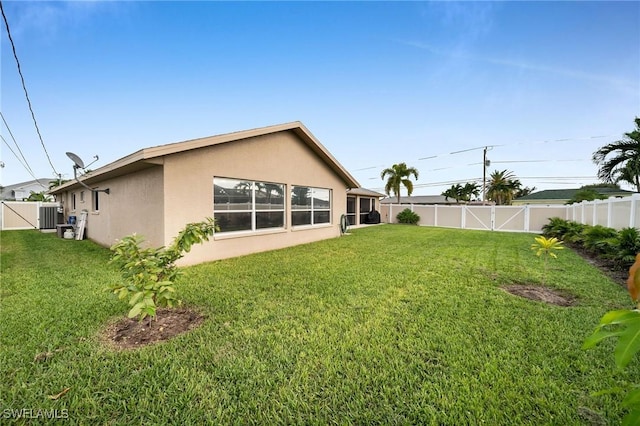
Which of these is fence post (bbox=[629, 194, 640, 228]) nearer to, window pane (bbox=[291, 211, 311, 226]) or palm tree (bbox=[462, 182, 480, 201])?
window pane (bbox=[291, 211, 311, 226])

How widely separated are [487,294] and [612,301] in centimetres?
196

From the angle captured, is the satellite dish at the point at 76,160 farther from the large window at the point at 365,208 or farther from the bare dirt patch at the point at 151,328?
the large window at the point at 365,208

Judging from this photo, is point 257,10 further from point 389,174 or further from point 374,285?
point 389,174

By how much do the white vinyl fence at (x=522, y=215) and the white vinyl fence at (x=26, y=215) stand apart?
23337 millimetres

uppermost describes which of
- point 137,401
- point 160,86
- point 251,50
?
point 251,50

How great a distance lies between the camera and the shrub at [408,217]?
72.9 ft

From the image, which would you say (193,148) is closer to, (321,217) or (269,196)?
(269,196)

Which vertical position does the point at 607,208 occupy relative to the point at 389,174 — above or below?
below

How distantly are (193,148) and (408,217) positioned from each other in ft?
61.9

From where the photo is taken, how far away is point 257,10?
30.5ft

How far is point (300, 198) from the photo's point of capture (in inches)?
426

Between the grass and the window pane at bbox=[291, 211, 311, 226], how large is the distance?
4.97 m

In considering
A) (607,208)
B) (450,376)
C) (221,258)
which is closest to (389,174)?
(607,208)

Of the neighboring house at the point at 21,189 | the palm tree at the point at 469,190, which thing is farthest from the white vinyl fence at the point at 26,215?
the palm tree at the point at 469,190
